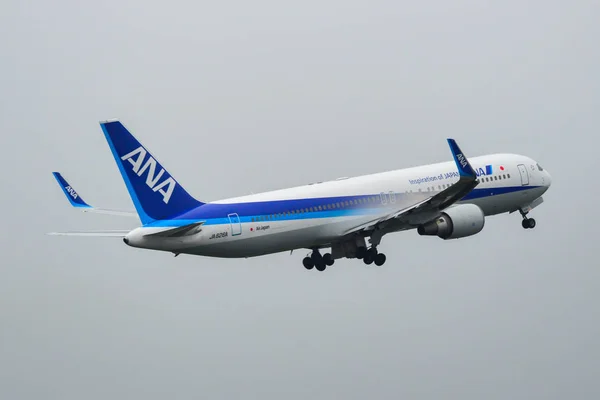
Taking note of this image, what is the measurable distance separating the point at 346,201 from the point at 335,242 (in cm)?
268

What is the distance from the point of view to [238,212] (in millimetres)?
64500

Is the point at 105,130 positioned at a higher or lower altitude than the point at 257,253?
higher

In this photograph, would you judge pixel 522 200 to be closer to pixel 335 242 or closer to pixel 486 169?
pixel 486 169

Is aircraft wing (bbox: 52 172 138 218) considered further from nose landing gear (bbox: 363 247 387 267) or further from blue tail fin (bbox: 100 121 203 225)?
nose landing gear (bbox: 363 247 387 267)

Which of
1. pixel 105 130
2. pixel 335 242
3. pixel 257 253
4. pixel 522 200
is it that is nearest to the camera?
pixel 105 130

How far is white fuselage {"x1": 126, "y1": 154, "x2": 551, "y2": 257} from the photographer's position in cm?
6341

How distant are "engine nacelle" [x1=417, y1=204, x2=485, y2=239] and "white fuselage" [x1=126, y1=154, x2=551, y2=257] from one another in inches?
48.4

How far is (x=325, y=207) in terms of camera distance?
2670 inches

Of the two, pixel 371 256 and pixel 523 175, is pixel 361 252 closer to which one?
pixel 371 256

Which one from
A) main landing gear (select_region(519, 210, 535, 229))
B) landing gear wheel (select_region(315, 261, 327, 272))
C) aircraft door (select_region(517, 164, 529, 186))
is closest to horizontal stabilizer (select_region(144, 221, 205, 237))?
landing gear wheel (select_region(315, 261, 327, 272))

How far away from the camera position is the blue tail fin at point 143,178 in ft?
202

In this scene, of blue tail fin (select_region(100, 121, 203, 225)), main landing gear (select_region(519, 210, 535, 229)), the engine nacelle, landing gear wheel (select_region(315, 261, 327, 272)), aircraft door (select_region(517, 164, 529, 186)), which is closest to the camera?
blue tail fin (select_region(100, 121, 203, 225))

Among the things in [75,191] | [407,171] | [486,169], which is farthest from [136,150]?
[486,169]

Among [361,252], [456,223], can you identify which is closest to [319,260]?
[361,252]
